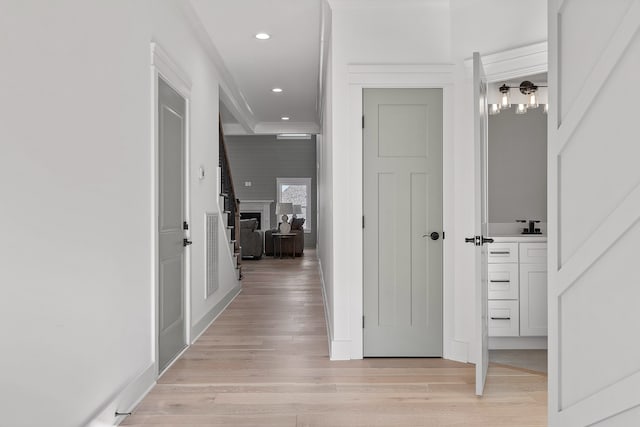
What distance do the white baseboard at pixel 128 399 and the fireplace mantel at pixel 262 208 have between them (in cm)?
→ 1031

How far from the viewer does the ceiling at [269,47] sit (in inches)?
157

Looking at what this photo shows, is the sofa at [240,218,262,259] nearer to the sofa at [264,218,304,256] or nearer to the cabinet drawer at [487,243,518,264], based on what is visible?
the sofa at [264,218,304,256]

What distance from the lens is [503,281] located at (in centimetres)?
396

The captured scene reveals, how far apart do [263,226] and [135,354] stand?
10.6 metres

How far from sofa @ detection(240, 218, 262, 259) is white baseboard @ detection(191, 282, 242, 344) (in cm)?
414

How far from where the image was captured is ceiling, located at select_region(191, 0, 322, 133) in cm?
399

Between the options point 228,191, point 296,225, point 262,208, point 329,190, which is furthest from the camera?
point 262,208

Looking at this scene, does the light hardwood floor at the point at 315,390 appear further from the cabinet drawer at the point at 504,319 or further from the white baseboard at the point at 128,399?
the cabinet drawer at the point at 504,319

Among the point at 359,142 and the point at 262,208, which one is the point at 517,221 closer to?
Answer: the point at 359,142

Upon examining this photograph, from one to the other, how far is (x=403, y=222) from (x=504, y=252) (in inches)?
37.0

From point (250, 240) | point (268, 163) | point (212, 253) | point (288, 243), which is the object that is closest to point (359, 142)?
point (212, 253)

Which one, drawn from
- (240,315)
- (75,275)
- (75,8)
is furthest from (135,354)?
(240,315)

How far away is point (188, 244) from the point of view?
387 cm

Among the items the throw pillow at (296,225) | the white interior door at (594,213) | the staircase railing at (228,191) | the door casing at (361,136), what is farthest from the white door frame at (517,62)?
the throw pillow at (296,225)
